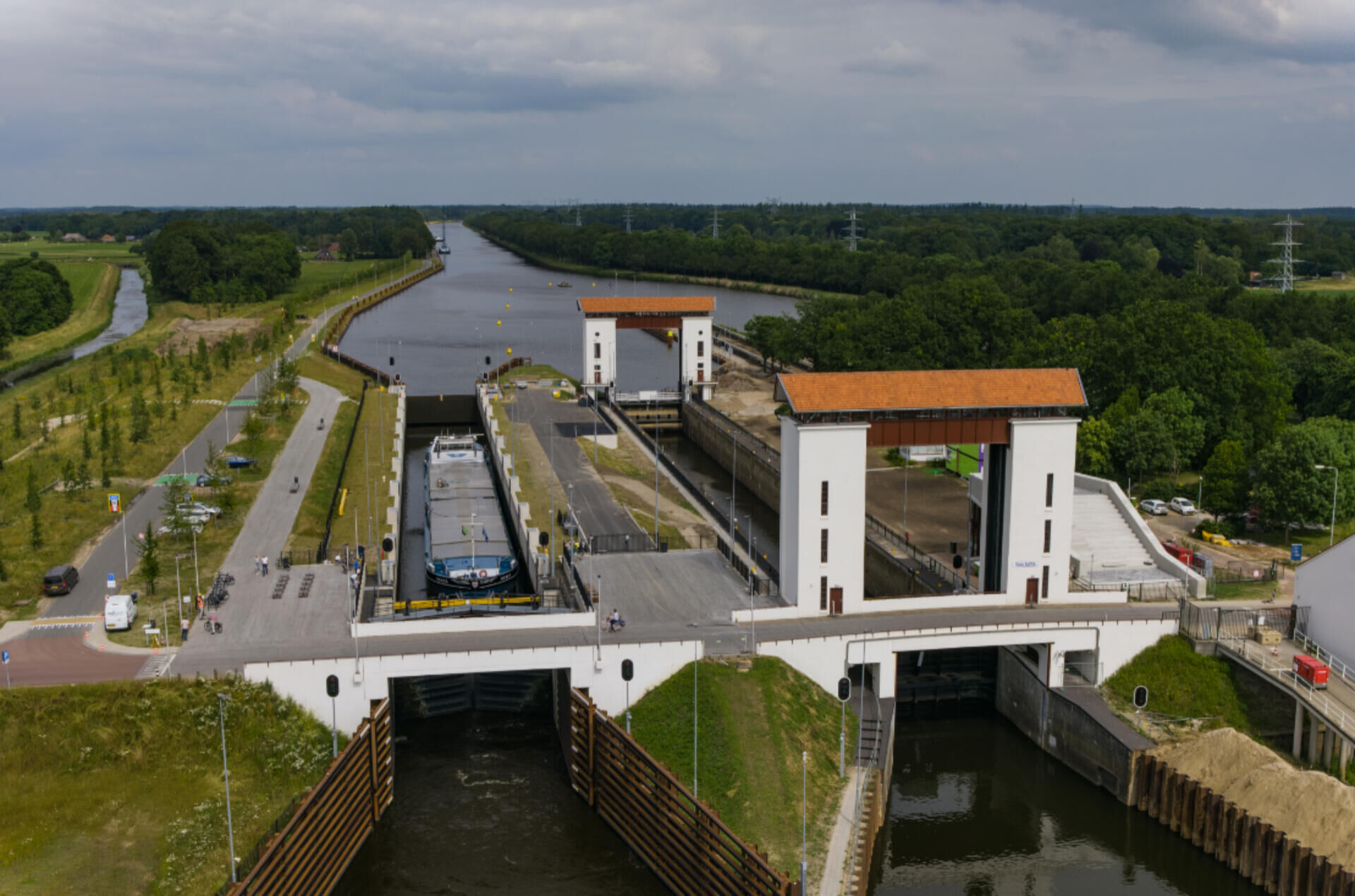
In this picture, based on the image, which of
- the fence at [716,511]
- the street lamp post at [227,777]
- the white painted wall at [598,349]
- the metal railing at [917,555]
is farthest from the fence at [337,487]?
the metal railing at [917,555]

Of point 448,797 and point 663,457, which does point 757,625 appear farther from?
point 663,457

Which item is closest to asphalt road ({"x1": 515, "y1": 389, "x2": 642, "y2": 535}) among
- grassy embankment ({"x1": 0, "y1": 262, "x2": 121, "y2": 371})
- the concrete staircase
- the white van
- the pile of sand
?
the concrete staircase

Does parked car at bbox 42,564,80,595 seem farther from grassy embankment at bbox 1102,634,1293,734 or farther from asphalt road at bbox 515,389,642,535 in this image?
grassy embankment at bbox 1102,634,1293,734

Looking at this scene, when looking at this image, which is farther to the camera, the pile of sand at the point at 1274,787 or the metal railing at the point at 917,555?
the metal railing at the point at 917,555

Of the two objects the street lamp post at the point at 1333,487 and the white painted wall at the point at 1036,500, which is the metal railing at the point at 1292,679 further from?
the street lamp post at the point at 1333,487

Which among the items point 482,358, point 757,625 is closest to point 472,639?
point 757,625

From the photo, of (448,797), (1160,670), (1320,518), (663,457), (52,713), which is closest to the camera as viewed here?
(52,713)
